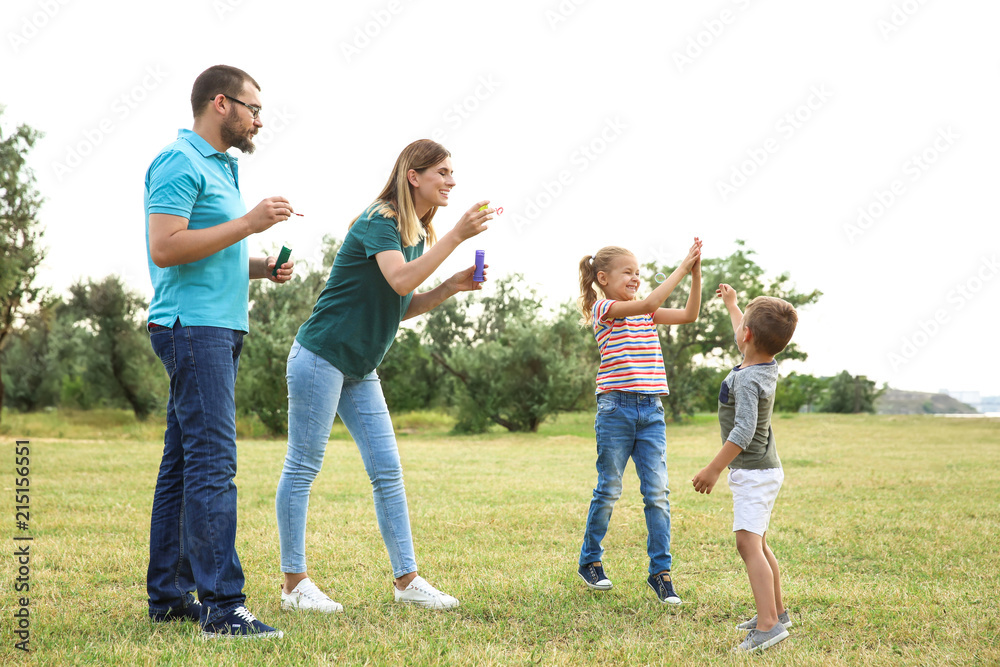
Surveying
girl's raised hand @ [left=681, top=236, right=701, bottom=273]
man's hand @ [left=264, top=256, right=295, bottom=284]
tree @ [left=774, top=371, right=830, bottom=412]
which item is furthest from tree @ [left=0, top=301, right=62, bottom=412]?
girl's raised hand @ [left=681, top=236, right=701, bottom=273]

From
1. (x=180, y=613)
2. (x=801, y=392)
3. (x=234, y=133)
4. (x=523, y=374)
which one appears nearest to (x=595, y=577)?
(x=180, y=613)

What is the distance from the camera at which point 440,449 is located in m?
15.1

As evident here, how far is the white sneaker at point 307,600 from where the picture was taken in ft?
11.0

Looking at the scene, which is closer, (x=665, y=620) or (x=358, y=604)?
(x=665, y=620)

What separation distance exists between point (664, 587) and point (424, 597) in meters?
1.17

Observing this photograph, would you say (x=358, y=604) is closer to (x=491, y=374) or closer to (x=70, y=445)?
(x=70, y=445)

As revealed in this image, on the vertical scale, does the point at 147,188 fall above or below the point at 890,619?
above

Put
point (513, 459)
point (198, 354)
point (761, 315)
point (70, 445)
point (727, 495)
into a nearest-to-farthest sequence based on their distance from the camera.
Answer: point (198, 354)
point (761, 315)
point (727, 495)
point (513, 459)
point (70, 445)

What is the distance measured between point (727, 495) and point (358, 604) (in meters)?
5.14

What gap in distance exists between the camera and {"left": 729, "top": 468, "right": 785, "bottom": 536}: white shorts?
3.07m

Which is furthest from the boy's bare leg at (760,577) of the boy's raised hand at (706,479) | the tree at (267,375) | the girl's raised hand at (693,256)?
the tree at (267,375)

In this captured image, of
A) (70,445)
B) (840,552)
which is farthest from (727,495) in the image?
(70,445)

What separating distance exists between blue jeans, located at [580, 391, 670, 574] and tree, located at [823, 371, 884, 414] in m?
36.9

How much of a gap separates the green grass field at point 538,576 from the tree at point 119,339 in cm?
2107
